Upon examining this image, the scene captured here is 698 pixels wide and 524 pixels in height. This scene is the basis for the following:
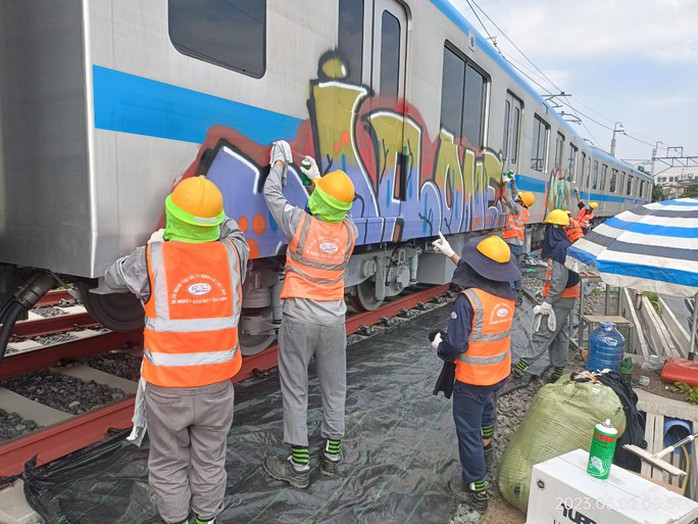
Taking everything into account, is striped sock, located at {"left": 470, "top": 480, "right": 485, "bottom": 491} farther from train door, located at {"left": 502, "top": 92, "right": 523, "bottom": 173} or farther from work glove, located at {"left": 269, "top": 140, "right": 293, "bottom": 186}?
train door, located at {"left": 502, "top": 92, "right": 523, "bottom": 173}

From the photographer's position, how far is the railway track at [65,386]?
309cm

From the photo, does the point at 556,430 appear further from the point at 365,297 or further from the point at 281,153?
the point at 365,297

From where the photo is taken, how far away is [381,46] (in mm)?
4613

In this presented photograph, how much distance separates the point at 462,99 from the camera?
21.5 ft

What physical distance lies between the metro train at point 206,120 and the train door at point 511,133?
111 inches

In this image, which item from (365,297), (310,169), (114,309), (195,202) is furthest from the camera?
(365,297)

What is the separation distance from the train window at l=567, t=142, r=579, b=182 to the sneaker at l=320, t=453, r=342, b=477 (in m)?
13.1

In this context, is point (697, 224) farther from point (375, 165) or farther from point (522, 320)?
point (522, 320)

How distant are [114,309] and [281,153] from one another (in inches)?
66.1

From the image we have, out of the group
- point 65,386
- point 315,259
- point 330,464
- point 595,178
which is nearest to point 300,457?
point 330,464

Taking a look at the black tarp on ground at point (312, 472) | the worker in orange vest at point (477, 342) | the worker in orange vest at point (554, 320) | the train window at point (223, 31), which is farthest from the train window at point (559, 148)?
the train window at point (223, 31)

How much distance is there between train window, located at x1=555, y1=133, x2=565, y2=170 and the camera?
12.7 meters

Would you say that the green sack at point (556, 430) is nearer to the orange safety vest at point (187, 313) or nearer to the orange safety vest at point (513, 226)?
the orange safety vest at point (187, 313)

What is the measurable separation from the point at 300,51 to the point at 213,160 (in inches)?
43.7
